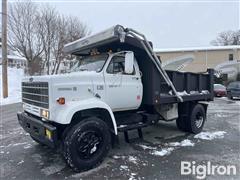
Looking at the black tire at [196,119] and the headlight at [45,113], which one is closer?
the headlight at [45,113]

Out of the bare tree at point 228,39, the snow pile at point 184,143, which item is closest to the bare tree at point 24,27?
the snow pile at point 184,143

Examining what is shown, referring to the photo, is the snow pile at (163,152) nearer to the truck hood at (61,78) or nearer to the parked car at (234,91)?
the truck hood at (61,78)

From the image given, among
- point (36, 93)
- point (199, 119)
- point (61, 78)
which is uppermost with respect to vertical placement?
point (61, 78)

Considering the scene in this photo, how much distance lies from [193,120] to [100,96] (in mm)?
3573

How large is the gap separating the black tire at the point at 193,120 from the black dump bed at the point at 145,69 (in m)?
0.47

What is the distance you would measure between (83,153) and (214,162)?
2.66m

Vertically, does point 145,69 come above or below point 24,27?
below

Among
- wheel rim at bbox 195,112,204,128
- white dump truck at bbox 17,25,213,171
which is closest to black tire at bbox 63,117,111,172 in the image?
white dump truck at bbox 17,25,213,171

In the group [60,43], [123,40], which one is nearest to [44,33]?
[60,43]

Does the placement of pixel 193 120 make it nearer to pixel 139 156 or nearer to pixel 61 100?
pixel 139 156

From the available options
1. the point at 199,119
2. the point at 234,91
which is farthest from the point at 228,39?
the point at 199,119

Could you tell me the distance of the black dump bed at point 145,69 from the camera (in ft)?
16.3

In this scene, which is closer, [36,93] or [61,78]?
[61,78]

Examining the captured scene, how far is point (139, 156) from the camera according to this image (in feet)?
16.2
